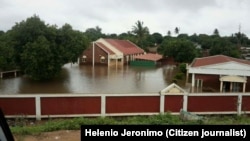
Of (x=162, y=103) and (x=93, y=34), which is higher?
(x=93, y=34)

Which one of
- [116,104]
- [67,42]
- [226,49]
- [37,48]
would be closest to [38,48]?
→ [37,48]

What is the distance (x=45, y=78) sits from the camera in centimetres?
2134

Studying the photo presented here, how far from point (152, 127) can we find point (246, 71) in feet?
58.8

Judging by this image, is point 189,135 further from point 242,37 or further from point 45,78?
point 242,37

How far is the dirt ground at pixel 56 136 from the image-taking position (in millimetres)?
6820

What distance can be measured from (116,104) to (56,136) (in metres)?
5.08

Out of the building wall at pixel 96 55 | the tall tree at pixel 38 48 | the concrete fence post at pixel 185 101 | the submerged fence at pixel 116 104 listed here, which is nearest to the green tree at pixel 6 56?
the tall tree at pixel 38 48

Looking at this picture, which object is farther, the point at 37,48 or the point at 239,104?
the point at 37,48

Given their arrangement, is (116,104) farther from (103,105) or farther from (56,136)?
(56,136)

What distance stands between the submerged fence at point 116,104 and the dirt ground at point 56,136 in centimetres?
424

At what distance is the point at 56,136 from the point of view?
7098 mm

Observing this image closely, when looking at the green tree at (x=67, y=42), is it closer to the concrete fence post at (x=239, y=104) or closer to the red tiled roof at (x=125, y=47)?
Answer: the red tiled roof at (x=125, y=47)

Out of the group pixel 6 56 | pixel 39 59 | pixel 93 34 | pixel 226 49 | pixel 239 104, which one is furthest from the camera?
pixel 93 34

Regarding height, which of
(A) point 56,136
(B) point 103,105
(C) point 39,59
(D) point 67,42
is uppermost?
(D) point 67,42
